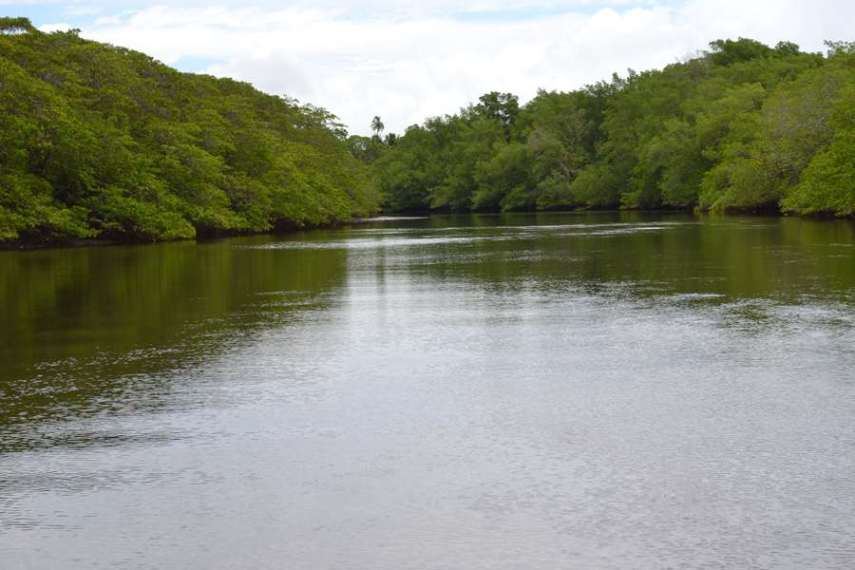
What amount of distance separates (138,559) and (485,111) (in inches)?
5814

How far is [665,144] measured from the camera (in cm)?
8800

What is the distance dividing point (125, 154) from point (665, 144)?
174 ft

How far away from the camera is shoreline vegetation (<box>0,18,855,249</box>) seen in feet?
142

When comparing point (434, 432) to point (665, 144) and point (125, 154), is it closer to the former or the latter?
point (125, 154)

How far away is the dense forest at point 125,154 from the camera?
4034 centimetres

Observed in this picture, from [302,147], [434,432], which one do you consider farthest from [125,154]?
[434,432]

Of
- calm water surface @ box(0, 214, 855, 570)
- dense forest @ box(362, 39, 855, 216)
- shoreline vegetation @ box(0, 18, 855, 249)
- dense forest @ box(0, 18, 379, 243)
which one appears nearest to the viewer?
calm water surface @ box(0, 214, 855, 570)

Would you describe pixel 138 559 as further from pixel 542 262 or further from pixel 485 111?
pixel 485 111

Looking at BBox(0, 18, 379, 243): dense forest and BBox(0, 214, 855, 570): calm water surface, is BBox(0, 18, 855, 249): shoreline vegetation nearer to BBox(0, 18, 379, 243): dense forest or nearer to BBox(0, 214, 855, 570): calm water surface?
BBox(0, 18, 379, 243): dense forest

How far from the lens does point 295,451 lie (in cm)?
761

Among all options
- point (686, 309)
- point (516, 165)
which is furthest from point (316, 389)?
point (516, 165)

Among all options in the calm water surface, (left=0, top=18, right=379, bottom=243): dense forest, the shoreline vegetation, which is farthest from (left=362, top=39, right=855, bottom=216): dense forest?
the calm water surface

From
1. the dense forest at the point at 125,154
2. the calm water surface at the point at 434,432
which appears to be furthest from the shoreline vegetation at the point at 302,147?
the calm water surface at the point at 434,432

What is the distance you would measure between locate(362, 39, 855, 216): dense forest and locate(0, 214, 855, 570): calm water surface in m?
40.3
